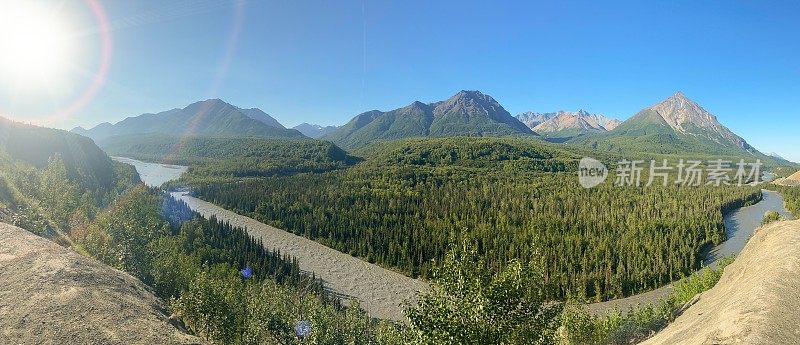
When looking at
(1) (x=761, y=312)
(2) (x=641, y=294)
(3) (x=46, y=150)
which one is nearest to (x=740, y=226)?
(2) (x=641, y=294)

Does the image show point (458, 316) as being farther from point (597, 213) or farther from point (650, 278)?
point (597, 213)

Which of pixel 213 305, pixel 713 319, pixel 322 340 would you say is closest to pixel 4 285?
pixel 213 305

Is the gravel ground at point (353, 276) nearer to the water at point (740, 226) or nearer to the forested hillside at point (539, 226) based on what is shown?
the forested hillside at point (539, 226)

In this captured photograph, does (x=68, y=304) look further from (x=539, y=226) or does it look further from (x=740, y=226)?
(x=740, y=226)

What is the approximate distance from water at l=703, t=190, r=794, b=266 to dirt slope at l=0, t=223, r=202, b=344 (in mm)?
120490

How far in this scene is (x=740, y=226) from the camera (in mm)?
150625

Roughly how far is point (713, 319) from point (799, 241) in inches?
777

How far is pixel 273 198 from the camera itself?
19275 cm

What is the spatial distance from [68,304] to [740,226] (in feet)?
636

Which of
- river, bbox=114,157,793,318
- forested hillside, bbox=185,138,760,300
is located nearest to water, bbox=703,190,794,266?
river, bbox=114,157,793,318

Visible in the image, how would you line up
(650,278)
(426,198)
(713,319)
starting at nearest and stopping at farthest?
(713,319), (650,278), (426,198)

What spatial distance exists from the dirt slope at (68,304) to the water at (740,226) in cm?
12049

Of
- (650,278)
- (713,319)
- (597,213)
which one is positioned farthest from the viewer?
(597,213)

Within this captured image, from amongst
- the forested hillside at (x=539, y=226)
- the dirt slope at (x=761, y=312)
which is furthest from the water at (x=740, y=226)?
the dirt slope at (x=761, y=312)
